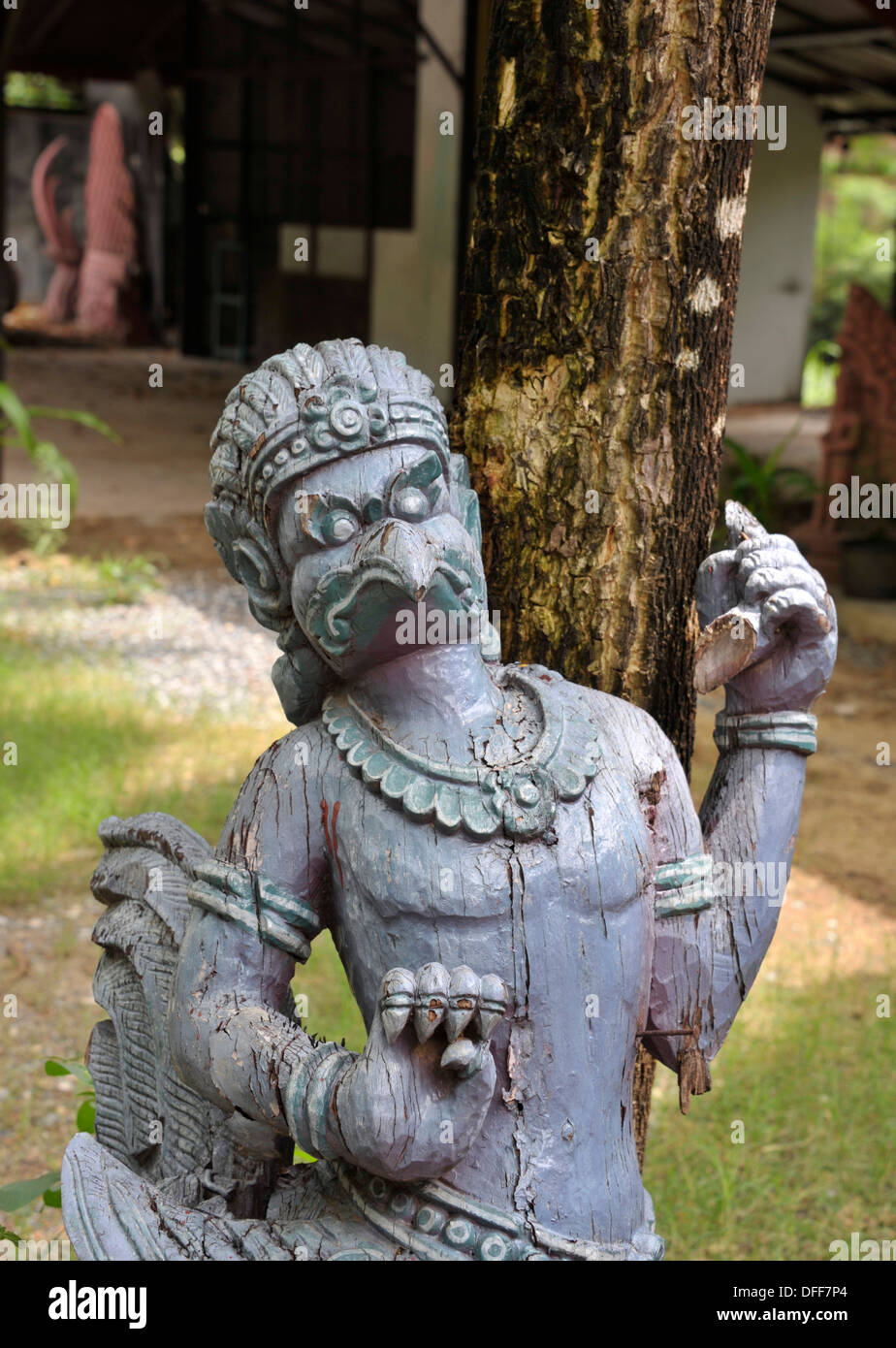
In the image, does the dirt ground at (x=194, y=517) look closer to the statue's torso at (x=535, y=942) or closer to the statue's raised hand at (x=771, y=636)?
the statue's raised hand at (x=771, y=636)

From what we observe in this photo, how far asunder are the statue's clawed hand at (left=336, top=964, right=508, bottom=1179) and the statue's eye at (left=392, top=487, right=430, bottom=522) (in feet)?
Answer: 1.46

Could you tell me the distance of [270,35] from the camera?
42.8 ft

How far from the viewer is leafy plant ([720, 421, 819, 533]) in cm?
814

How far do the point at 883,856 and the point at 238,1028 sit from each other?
3.79 metres

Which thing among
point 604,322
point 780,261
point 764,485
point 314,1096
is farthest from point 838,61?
point 314,1096

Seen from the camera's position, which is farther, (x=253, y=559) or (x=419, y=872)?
(x=253, y=559)

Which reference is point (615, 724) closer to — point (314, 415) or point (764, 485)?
point (314, 415)

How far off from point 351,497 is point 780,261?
47.8ft

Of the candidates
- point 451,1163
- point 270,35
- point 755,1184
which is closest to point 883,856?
Result: point 755,1184

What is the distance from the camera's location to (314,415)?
1384mm

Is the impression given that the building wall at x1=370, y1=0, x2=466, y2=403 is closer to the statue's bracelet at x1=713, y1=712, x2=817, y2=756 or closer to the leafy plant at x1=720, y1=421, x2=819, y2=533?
the leafy plant at x1=720, y1=421, x2=819, y2=533

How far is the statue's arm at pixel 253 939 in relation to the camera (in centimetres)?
135

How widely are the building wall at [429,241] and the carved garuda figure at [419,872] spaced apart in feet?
27.0

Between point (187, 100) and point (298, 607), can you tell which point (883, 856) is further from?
point (187, 100)
